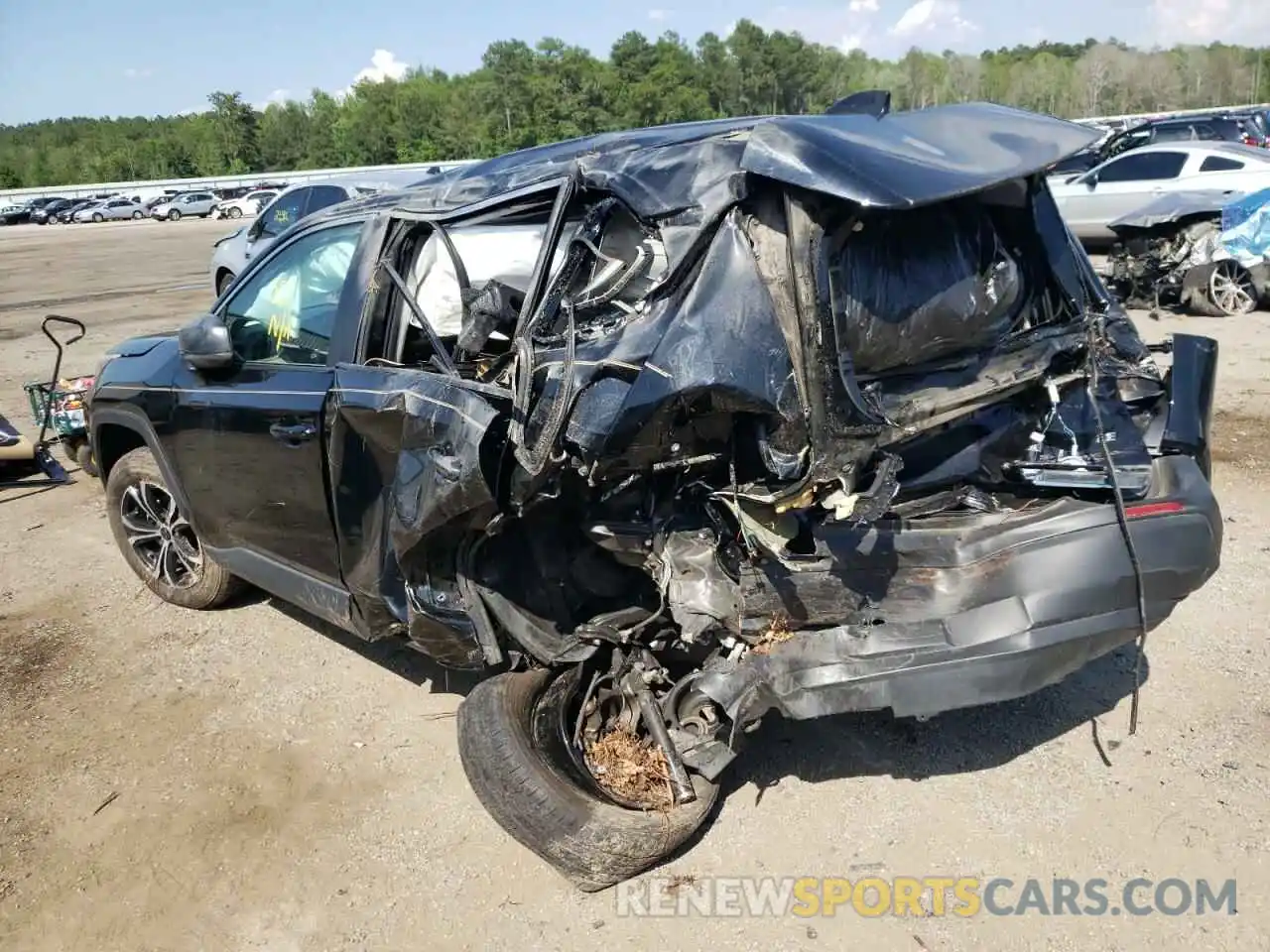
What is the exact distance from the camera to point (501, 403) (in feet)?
9.00

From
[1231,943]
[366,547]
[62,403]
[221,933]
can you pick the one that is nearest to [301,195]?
[62,403]

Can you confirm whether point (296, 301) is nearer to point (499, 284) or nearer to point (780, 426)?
point (499, 284)

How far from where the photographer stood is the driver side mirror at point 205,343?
143 inches

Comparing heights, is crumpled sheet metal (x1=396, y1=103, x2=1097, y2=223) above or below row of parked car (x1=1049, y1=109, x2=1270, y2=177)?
above

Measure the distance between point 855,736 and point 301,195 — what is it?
42.3 ft

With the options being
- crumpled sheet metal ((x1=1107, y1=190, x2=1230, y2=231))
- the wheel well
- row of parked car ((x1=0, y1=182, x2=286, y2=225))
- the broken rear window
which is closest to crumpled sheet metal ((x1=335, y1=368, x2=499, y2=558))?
the broken rear window

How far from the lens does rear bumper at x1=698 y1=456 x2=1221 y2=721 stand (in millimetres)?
2533

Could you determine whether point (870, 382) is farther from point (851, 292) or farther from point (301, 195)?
point (301, 195)

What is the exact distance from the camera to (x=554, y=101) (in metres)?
84.4

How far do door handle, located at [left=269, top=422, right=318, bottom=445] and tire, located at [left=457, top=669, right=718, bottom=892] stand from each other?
45.7 inches

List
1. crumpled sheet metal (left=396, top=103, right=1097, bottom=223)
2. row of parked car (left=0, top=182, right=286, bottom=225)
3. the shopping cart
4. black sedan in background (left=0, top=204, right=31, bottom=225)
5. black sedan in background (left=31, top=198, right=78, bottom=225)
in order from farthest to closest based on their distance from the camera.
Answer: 1. black sedan in background (left=0, top=204, right=31, bottom=225)
2. black sedan in background (left=31, top=198, right=78, bottom=225)
3. row of parked car (left=0, top=182, right=286, bottom=225)
4. the shopping cart
5. crumpled sheet metal (left=396, top=103, right=1097, bottom=223)

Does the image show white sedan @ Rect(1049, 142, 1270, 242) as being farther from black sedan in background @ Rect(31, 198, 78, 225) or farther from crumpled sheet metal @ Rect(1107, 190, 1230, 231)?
black sedan in background @ Rect(31, 198, 78, 225)

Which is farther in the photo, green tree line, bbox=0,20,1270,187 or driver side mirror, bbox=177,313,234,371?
green tree line, bbox=0,20,1270,187

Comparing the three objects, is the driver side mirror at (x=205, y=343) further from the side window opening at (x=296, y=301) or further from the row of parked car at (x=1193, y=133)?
the row of parked car at (x=1193, y=133)
